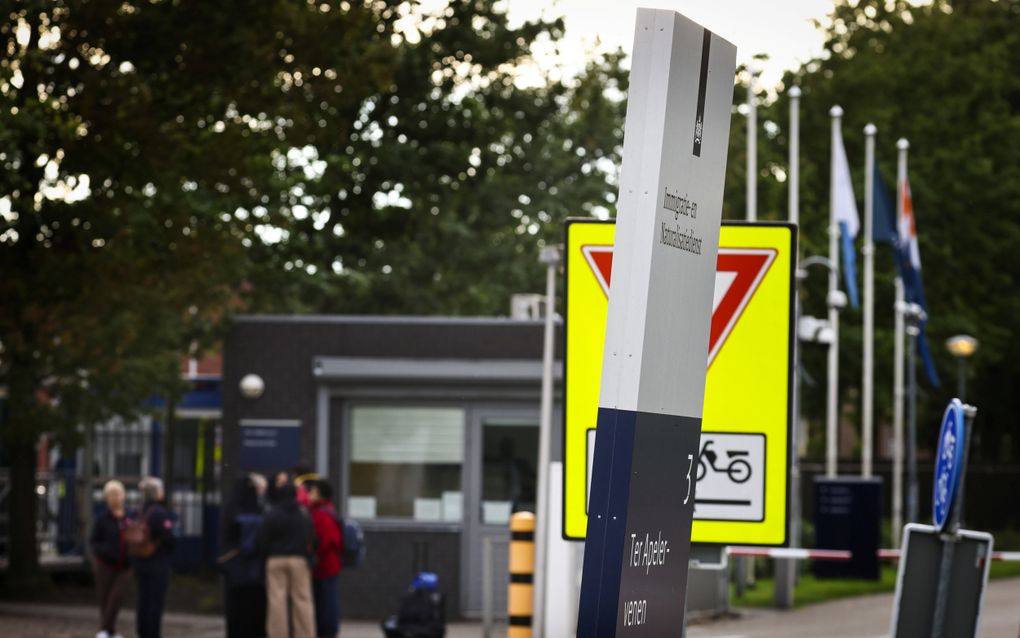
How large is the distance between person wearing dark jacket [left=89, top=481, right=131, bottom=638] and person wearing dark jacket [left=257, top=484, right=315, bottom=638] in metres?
1.56

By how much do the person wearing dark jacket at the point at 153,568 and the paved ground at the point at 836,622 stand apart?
5406 millimetres

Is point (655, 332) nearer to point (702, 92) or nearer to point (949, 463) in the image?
point (702, 92)

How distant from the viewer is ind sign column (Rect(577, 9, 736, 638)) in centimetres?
274

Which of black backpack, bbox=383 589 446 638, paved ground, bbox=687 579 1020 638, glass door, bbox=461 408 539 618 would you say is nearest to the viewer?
black backpack, bbox=383 589 446 638

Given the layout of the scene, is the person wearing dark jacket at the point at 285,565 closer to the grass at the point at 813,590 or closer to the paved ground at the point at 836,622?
the paved ground at the point at 836,622

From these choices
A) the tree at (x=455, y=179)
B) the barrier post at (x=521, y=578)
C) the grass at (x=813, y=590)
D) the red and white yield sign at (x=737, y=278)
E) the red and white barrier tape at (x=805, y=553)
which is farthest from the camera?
the tree at (x=455, y=179)

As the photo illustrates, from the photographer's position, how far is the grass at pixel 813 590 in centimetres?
2178

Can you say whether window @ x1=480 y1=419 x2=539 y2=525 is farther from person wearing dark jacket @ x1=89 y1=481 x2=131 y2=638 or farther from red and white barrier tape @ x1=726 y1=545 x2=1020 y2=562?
person wearing dark jacket @ x1=89 y1=481 x2=131 y2=638

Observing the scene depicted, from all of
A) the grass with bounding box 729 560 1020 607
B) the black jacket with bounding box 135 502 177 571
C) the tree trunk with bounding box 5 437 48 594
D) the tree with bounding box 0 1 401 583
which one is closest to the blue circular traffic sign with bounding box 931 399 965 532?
the black jacket with bounding box 135 502 177 571

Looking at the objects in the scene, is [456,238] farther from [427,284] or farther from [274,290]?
[274,290]

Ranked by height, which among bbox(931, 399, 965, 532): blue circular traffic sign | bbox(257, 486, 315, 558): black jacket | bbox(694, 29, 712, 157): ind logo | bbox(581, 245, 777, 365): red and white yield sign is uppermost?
bbox(694, 29, 712, 157): ind logo

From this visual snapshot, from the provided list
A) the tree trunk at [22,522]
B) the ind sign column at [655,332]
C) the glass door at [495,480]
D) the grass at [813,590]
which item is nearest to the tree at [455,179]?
the tree trunk at [22,522]

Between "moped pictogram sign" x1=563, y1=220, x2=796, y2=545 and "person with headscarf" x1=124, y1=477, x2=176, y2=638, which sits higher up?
"moped pictogram sign" x1=563, y1=220, x2=796, y2=545

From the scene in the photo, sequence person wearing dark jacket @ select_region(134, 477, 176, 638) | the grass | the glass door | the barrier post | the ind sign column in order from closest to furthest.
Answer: the ind sign column
the barrier post
person wearing dark jacket @ select_region(134, 477, 176, 638)
the glass door
the grass
